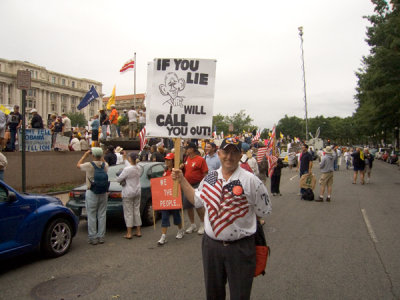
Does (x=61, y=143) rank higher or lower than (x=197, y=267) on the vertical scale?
higher

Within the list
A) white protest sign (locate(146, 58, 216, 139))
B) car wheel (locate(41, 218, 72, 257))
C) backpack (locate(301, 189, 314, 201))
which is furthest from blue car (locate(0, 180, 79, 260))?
backpack (locate(301, 189, 314, 201))

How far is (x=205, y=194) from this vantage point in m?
2.87

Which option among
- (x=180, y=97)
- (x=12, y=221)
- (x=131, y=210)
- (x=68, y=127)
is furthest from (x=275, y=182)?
(x=68, y=127)

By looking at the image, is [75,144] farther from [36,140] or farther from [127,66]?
[127,66]

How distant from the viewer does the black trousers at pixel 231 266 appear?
105 inches

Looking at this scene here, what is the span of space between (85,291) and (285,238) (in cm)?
391

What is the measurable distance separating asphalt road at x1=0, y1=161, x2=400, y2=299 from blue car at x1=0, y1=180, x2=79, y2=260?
0.30 meters

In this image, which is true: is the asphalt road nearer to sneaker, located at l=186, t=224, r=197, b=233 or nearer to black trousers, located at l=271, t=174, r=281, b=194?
sneaker, located at l=186, t=224, r=197, b=233

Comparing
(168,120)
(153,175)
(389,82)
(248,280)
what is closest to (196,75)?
(168,120)

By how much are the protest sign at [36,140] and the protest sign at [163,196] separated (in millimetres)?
7686

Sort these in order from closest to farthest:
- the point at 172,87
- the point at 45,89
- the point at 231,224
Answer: the point at 231,224, the point at 172,87, the point at 45,89

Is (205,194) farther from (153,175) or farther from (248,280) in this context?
(153,175)

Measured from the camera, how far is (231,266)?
2.69m

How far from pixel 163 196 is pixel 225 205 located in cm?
392
